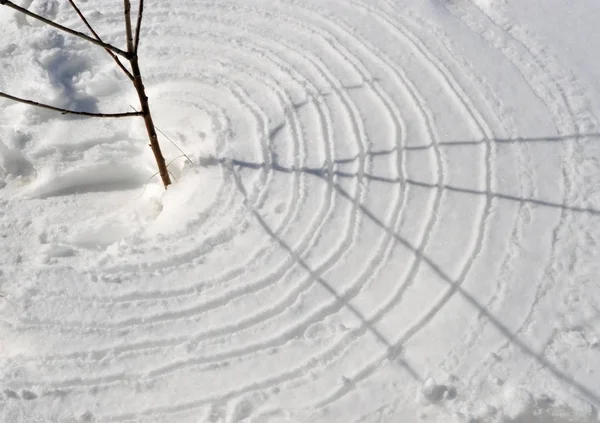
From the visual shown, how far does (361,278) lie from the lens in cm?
345

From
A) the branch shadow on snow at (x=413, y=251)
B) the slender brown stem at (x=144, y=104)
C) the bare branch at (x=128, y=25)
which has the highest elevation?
the bare branch at (x=128, y=25)

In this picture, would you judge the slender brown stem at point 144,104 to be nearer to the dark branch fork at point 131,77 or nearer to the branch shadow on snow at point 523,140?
the dark branch fork at point 131,77

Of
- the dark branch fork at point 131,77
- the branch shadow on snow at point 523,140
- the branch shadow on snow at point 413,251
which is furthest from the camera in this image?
the branch shadow on snow at point 523,140

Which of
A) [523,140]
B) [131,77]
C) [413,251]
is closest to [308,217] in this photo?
[413,251]

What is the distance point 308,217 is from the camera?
3.70 metres

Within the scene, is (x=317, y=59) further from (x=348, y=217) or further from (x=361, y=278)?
(x=361, y=278)

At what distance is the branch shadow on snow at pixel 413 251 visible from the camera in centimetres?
310

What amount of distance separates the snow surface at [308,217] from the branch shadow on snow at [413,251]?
1 centimetres

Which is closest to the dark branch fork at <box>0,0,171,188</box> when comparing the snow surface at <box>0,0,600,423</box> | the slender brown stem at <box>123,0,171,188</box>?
the slender brown stem at <box>123,0,171,188</box>

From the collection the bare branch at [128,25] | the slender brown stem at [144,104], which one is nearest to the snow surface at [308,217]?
the slender brown stem at [144,104]

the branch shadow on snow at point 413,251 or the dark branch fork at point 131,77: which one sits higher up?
the dark branch fork at point 131,77

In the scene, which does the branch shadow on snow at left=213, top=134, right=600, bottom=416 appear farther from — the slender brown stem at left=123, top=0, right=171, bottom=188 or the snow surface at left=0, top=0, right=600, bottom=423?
the slender brown stem at left=123, top=0, right=171, bottom=188

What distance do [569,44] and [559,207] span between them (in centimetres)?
127

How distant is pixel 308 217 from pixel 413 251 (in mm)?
585
